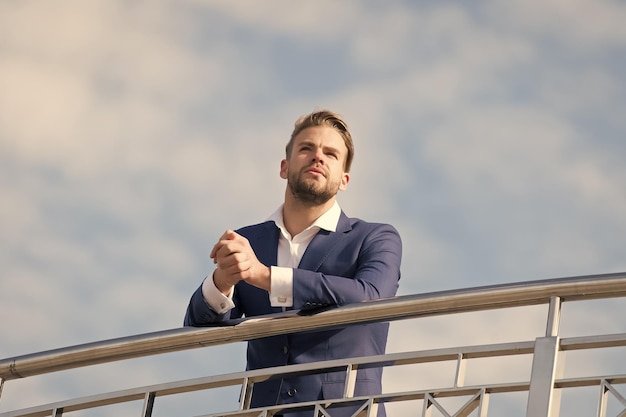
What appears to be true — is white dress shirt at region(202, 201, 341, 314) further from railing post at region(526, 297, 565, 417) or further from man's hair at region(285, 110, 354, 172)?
railing post at region(526, 297, 565, 417)

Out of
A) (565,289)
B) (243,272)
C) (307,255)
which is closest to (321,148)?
(307,255)

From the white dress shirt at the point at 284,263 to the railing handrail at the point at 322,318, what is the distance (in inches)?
3.8

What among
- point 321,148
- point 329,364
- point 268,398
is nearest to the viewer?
point 329,364

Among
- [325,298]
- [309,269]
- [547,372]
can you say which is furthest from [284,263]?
[547,372]

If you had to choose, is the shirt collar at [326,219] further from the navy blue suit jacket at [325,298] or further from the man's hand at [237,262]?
the man's hand at [237,262]

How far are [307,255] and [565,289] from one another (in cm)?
129

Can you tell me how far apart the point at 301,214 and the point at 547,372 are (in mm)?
1544

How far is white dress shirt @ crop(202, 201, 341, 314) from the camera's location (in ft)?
16.5

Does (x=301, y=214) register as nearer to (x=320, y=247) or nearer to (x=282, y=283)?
(x=320, y=247)

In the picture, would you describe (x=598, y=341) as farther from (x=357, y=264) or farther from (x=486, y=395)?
(x=357, y=264)

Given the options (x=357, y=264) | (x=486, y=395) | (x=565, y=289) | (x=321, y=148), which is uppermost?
(x=321, y=148)

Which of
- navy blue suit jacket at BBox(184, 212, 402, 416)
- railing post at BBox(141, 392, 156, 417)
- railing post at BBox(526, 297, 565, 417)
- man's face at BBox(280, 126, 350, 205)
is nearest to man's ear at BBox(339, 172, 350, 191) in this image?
man's face at BBox(280, 126, 350, 205)

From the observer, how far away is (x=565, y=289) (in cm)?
450

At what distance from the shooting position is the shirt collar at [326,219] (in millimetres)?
5496
